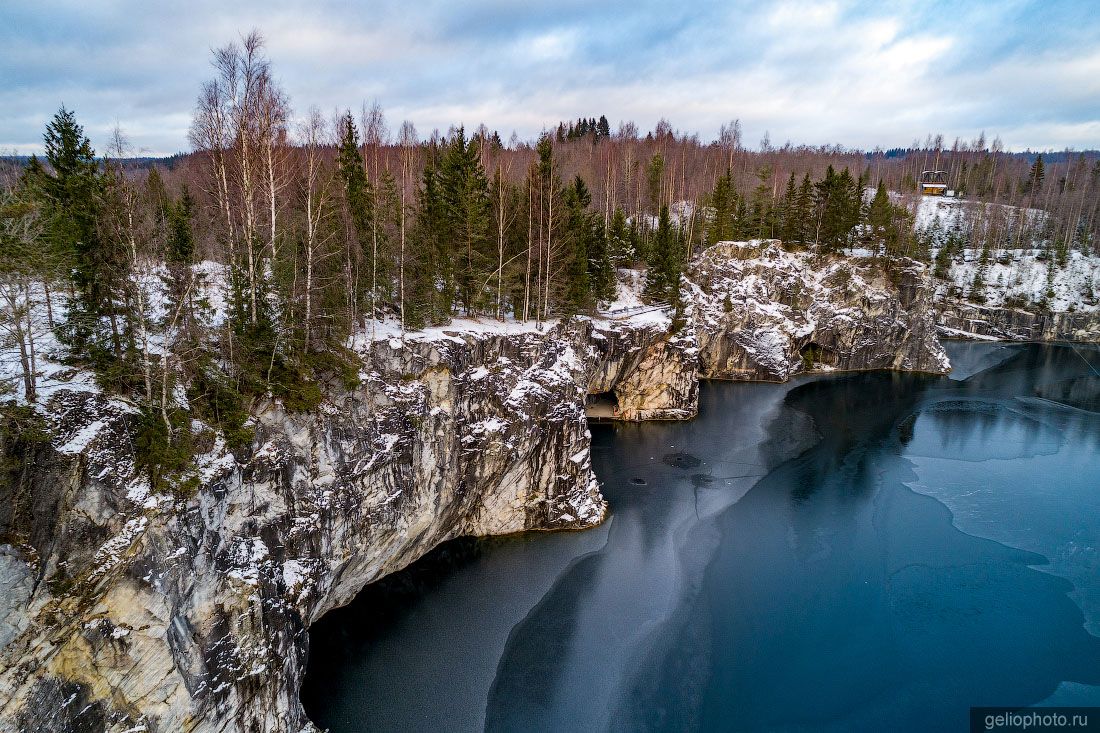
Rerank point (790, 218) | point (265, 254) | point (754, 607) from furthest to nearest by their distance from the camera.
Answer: point (790, 218)
point (754, 607)
point (265, 254)

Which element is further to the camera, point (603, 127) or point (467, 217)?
point (603, 127)

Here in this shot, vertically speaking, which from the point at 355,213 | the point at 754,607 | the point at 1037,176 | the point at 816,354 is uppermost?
the point at 1037,176

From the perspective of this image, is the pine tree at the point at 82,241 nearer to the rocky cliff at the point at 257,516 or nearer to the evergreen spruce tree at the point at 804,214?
the rocky cliff at the point at 257,516

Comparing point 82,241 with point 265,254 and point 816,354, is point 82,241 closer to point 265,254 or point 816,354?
point 265,254

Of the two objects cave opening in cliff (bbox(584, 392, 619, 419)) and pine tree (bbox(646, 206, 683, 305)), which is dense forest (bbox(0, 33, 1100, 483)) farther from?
cave opening in cliff (bbox(584, 392, 619, 419))

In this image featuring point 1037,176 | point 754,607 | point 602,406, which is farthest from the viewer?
point 1037,176

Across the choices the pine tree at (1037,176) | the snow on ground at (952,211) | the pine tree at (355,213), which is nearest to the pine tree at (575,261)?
the pine tree at (355,213)

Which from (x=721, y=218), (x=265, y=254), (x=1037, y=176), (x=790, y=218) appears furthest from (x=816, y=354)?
(x=1037, y=176)
